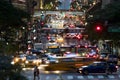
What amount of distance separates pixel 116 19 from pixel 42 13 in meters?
112

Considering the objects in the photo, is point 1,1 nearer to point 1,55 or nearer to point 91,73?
point 91,73

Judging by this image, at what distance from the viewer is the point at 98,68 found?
4597cm

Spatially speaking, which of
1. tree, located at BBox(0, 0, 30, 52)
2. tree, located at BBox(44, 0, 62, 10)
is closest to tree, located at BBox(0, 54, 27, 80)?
tree, located at BBox(0, 0, 30, 52)

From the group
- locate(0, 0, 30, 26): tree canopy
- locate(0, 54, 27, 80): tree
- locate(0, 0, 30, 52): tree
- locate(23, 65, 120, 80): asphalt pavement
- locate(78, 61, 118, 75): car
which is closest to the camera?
locate(0, 54, 27, 80): tree

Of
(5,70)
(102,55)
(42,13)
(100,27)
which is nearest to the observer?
(5,70)

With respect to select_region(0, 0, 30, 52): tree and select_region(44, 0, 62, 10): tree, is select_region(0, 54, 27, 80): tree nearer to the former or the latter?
select_region(0, 0, 30, 52): tree

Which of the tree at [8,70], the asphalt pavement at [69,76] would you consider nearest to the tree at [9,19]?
the asphalt pavement at [69,76]

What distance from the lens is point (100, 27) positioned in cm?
3070

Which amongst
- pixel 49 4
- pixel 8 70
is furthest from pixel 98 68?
pixel 49 4

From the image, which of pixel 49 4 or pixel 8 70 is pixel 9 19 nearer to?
pixel 8 70

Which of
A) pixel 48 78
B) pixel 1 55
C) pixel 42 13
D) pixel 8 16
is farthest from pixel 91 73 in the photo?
pixel 42 13

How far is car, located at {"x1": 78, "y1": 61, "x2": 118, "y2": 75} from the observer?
4569 cm

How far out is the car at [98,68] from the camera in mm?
45688

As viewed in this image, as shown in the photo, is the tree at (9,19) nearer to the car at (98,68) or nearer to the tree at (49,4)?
the car at (98,68)
